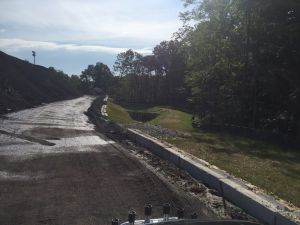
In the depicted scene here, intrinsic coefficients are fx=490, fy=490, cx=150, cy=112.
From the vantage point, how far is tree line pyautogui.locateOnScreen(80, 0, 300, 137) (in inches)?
1077

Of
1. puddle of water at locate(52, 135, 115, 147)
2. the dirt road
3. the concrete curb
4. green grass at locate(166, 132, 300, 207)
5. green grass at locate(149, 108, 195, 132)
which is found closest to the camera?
the concrete curb

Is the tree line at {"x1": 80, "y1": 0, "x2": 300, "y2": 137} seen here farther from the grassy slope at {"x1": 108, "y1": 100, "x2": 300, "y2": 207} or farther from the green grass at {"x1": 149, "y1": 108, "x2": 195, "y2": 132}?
the grassy slope at {"x1": 108, "y1": 100, "x2": 300, "y2": 207}

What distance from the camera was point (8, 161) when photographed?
1245 centimetres

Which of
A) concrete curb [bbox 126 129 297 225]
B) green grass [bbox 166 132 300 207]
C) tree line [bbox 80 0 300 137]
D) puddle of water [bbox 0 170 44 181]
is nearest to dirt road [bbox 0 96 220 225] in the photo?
puddle of water [bbox 0 170 44 181]

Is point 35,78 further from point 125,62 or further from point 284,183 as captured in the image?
point 284,183

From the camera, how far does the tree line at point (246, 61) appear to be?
27344mm

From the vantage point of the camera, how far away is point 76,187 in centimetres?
948

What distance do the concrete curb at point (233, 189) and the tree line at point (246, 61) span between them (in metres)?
15.0

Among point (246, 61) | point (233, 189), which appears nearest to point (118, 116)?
point (246, 61)

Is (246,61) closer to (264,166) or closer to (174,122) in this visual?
(174,122)

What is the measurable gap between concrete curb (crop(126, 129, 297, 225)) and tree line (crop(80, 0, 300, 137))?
590 inches

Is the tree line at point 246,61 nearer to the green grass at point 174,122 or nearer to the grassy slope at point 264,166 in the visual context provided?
the green grass at point 174,122

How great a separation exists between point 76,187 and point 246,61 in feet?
74.9

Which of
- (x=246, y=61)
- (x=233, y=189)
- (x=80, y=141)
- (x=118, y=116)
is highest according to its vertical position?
(x=246, y=61)
